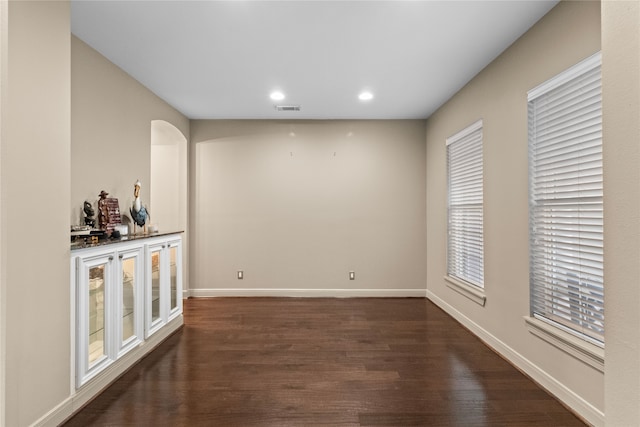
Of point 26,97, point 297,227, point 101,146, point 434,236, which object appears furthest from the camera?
point 297,227

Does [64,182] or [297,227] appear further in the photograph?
[297,227]

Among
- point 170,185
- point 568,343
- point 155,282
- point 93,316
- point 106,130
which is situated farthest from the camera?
point 170,185

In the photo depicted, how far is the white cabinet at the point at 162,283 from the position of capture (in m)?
3.31

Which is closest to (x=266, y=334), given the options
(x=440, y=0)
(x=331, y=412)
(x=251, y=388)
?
(x=251, y=388)

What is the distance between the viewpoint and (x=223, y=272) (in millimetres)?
5516

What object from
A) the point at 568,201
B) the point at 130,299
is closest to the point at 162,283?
the point at 130,299

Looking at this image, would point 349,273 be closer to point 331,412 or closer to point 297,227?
point 297,227

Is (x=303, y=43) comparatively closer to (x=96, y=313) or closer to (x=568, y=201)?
(x=568, y=201)

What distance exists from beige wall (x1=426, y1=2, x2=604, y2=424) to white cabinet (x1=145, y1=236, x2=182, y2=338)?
3.33 meters

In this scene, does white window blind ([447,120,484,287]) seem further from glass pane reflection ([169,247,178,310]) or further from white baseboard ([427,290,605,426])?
glass pane reflection ([169,247,178,310])

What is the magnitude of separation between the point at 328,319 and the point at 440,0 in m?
3.51

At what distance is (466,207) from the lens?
418 cm

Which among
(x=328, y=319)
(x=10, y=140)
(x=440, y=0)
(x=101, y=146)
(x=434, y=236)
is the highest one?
(x=440, y=0)

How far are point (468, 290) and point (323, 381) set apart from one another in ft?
6.97
